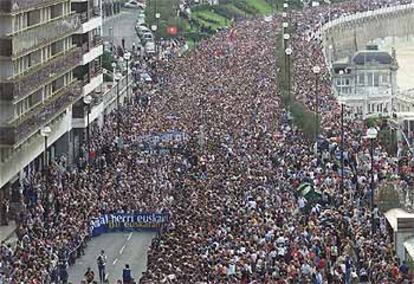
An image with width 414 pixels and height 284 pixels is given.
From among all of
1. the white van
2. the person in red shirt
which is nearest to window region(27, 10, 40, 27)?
the person in red shirt

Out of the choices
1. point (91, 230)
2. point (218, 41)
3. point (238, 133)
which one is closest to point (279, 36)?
point (218, 41)

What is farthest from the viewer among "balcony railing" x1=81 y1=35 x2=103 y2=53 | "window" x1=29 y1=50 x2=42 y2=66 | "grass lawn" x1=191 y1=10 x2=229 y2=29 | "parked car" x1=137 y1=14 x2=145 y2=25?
"grass lawn" x1=191 y1=10 x2=229 y2=29

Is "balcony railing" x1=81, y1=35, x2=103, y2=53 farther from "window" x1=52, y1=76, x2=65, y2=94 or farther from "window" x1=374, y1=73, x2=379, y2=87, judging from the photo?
"window" x1=374, y1=73, x2=379, y2=87

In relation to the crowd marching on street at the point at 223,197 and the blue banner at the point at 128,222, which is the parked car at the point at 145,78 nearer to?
the crowd marching on street at the point at 223,197

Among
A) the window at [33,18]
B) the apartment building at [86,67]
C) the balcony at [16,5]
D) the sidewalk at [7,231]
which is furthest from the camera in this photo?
the apartment building at [86,67]

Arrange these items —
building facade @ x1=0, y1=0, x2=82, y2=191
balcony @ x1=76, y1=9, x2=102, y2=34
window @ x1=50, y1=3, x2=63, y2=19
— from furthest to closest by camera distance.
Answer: balcony @ x1=76, y1=9, x2=102, y2=34 → window @ x1=50, y1=3, x2=63, y2=19 → building facade @ x1=0, y1=0, x2=82, y2=191

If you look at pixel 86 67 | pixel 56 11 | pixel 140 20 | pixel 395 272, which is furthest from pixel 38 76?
pixel 140 20

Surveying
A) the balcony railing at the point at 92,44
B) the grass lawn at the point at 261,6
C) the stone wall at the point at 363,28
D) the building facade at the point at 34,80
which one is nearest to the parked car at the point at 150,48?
the stone wall at the point at 363,28
